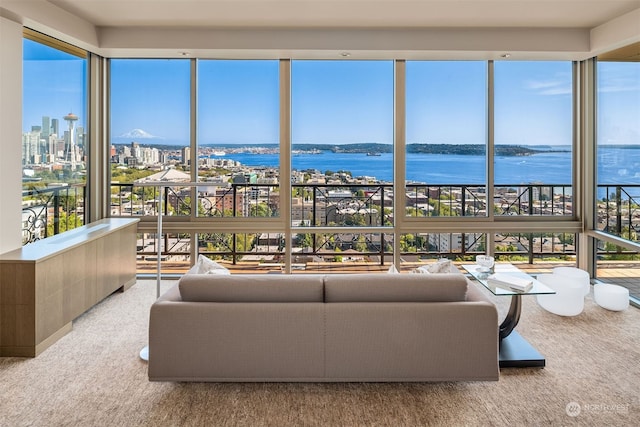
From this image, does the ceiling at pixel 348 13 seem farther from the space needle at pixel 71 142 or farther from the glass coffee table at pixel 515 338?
the glass coffee table at pixel 515 338

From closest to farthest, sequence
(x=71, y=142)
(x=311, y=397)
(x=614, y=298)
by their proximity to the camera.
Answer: (x=311, y=397), (x=614, y=298), (x=71, y=142)

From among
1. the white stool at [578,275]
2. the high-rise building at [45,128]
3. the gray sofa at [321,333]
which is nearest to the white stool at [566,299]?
the white stool at [578,275]

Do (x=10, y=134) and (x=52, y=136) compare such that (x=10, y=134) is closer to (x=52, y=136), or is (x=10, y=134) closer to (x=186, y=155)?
(x=52, y=136)

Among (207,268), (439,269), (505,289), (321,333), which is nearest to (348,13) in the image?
(439,269)

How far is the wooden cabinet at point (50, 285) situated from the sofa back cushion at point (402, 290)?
6.86 feet

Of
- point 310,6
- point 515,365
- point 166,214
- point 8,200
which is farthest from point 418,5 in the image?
point 8,200

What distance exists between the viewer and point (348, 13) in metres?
4.12

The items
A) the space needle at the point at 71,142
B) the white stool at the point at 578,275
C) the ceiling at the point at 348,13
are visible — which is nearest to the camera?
the ceiling at the point at 348,13

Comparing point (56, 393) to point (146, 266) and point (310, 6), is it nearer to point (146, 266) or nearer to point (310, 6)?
point (146, 266)

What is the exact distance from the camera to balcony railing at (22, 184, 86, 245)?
12.8 ft

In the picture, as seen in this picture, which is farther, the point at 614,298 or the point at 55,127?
the point at 55,127

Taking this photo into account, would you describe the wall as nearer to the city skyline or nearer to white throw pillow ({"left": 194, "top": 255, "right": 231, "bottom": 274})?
the city skyline

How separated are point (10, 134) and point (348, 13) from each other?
3100 mm

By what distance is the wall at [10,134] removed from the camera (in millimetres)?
3420
